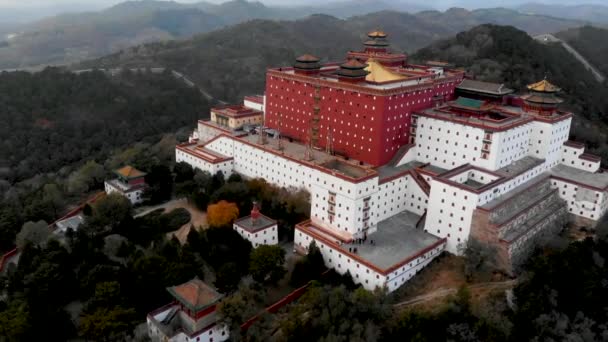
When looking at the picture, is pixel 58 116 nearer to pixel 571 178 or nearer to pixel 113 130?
pixel 113 130

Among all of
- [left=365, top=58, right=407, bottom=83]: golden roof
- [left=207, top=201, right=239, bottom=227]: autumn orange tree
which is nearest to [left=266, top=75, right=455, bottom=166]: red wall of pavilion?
[left=365, top=58, right=407, bottom=83]: golden roof

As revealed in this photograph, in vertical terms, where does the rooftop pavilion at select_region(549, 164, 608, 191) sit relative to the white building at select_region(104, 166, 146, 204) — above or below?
above

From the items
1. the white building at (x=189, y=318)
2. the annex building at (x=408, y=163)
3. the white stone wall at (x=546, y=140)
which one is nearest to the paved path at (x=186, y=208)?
the annex building at (x=408, y=163)

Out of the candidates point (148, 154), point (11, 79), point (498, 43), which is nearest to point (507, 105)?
point (148, 154)

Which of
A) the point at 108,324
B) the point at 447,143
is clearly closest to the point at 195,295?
the point at 108,324

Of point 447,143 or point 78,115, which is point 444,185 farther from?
point 78,115

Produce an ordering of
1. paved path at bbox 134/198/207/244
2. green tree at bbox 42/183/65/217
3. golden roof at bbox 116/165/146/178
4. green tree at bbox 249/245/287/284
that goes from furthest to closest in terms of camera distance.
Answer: green tree at bbox 42/183/65/217 → golden roof at bbox 116/165/146/178 → paved path at bbox 134/198/207/244 → green tree at bbox 249/245/287/284

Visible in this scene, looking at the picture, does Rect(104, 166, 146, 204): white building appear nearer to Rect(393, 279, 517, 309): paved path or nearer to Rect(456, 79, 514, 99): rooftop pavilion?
Rect(393, 279, 517, 309): paved path
